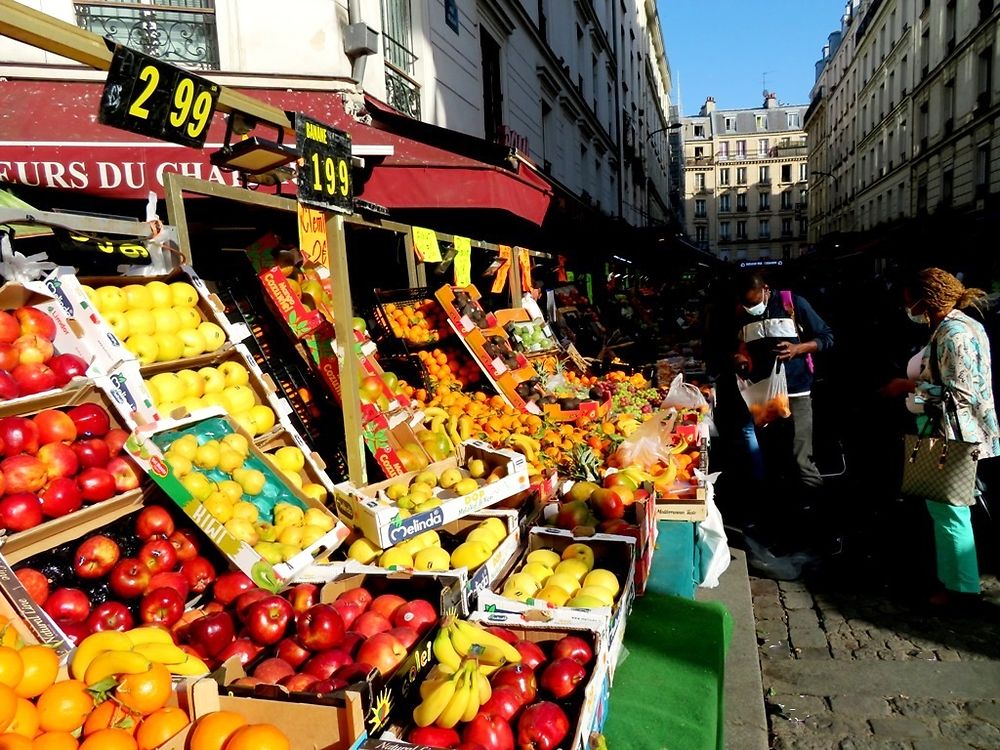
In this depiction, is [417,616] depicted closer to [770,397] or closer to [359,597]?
[359,597]

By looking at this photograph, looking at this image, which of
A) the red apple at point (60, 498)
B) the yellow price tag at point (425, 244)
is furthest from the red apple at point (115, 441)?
the yellow price tag at point (425, 244)

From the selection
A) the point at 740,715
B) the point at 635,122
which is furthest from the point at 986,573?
the point at 635,122

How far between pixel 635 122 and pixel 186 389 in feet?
125

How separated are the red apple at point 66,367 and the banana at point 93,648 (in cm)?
132

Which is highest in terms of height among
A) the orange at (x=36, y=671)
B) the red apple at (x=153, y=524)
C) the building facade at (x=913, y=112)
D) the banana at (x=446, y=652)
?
the building facade at (x=913, y=112)

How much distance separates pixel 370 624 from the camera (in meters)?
2.44

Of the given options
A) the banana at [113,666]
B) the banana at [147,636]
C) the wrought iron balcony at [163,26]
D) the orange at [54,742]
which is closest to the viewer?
the orange at [54,742]

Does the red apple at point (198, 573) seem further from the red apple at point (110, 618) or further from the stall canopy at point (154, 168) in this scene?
the stall canopy at point (154, 168)

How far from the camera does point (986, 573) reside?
4.66 m

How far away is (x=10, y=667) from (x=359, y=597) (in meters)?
1.18

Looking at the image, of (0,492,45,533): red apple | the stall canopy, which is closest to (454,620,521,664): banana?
(0,492,45,533): red apple

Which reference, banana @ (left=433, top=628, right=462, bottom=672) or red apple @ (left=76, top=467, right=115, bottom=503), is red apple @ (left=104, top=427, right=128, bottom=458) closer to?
red apple @ (left=76, top=467, right=115, bottom=503)

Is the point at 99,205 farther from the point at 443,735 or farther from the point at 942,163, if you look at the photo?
the point at 942,163

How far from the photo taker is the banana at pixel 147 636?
212 cm
